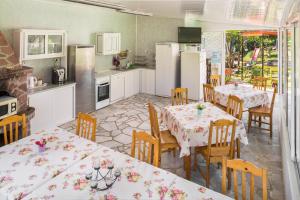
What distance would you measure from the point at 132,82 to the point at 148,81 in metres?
0.63

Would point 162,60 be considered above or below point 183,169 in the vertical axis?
above

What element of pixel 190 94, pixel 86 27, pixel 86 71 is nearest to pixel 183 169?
pixel 86 71

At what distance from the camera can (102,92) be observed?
754 cm

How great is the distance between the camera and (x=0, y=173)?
2.36 m

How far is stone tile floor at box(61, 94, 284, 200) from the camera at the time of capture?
3773 millimetres

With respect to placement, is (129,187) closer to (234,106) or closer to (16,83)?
(234,106)

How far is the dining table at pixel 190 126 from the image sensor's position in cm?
362

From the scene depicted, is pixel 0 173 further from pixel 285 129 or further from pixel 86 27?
pixel 86 27

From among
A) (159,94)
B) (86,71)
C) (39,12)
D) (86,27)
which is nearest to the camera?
(39,12)

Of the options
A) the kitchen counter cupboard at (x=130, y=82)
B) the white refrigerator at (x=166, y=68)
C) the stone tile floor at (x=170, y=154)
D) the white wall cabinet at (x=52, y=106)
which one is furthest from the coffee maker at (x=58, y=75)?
the white refrigerator at (x=166, y=68)

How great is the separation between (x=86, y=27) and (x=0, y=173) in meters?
5.95

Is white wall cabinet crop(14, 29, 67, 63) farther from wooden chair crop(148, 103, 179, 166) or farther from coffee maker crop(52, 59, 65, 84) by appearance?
wooden chair crop(148, 103, 179, 166)

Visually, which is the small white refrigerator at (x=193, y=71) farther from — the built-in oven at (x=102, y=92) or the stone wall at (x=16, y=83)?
the stone wall at (x=16, y=83)

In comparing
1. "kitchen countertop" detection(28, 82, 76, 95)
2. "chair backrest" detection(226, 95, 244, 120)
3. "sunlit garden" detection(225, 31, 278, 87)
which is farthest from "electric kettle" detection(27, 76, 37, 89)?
"sunlit garden" detection(225, 31, 278, 87)
